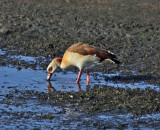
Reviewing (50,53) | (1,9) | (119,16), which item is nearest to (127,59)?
(50,53)

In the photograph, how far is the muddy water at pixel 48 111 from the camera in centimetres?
778

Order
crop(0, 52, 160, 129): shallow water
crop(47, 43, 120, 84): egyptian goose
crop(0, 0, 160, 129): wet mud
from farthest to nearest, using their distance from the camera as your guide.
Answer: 1. crop(47, 43, 120, 84): egyptian goose
2. crop(0, 0, 160, 129): wet mud
3. crop(0, 52, 160, 129): shallow water

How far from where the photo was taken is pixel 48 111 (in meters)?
8.45

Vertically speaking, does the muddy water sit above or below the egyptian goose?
below

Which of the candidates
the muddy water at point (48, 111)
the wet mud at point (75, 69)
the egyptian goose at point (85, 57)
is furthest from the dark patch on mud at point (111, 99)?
the egyptian goose at point (85, 57)

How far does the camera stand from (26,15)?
684 inches

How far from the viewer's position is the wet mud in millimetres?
8211

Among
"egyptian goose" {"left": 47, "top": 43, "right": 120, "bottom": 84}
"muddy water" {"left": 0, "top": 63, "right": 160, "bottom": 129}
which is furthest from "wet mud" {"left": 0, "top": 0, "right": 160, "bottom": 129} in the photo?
"egyptian goose" {"left": 47, "top": 43, "right": 120, "bottom": 84}

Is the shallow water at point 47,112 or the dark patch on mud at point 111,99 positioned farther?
the dark patch on mud at point 111,99

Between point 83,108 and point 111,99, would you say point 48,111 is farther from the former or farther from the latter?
point 111,99

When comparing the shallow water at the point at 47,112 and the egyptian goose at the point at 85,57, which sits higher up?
the egyptian goose at the point at 85,57

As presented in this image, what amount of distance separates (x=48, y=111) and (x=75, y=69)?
364 cm

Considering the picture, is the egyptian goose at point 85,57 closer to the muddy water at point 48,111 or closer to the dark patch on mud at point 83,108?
the muddy water at point 48,111

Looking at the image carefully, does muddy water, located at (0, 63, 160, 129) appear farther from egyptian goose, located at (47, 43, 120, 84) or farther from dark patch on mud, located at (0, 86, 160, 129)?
egyptian goose, located at (47, 43, 120, 84)
